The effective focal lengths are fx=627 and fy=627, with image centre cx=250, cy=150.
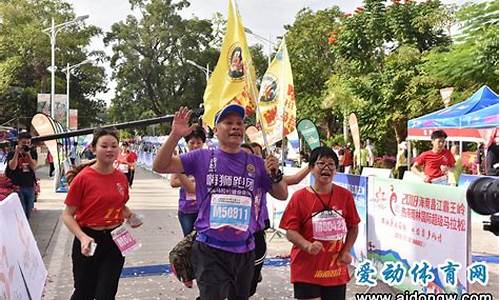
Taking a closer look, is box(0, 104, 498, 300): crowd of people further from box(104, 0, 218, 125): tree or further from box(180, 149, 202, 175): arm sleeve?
box(104, 0, 218, 125): tree

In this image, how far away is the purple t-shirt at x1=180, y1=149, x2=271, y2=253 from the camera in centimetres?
381

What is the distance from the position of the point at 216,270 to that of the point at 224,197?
44 centimetres

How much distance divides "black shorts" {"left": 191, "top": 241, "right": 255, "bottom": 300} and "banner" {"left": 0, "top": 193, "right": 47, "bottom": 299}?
123 centimetres

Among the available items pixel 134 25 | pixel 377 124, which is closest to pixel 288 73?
pixel 377 124

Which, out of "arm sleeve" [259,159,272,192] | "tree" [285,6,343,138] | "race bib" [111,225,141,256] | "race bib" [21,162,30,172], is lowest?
"race bib" [111,225,141,256]

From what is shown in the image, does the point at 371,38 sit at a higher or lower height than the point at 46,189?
higher

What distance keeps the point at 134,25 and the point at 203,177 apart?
58.2 metres

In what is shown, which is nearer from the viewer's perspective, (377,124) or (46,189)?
(46,189)

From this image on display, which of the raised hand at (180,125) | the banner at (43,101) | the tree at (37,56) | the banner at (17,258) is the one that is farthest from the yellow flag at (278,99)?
the tree at (37,56)

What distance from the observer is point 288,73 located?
1231cm

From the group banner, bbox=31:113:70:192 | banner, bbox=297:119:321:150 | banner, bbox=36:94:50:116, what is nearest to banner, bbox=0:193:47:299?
banner, bbox=297:119:321:150

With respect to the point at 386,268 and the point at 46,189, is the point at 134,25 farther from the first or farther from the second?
the point at 386,268

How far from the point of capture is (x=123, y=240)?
15.3 ft

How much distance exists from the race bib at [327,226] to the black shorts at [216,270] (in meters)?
0.54
